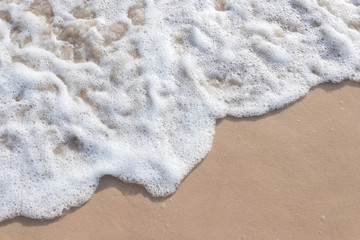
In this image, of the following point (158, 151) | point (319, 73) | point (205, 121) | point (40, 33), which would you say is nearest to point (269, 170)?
point (205, 121)

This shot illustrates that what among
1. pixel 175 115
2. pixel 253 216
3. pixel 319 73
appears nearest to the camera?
pixel 253 216

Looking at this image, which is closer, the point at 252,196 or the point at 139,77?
the point at 252,196

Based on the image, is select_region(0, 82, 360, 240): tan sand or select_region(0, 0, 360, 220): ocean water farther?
select_region(0, 0, 360, 220): ocean water

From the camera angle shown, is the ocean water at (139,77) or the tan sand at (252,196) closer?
the tan sand at (252,196)

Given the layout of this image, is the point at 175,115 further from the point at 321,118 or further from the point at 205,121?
the point at 321,118
